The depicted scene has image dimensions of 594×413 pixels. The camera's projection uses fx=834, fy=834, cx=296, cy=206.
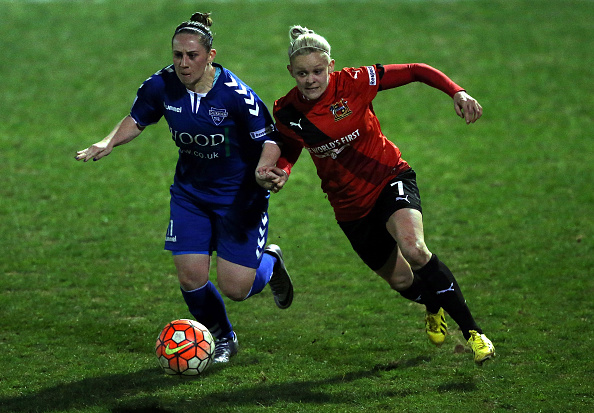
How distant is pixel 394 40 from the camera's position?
20031mm

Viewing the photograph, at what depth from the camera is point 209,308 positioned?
693 centimetres

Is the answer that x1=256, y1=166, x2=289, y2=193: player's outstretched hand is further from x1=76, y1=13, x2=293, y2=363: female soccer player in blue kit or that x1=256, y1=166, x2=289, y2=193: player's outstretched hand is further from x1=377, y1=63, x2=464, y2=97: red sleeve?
x1=377, y1=63, x2=464, y2=97: red sleeve

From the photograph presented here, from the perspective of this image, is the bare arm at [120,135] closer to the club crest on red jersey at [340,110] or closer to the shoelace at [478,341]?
the club crest on red jersey at [340,110]

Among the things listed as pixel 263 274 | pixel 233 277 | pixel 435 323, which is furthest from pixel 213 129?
pixel 435 323

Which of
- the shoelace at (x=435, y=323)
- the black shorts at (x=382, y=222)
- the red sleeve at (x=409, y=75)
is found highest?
the red sleeve at (x=409, y=75)

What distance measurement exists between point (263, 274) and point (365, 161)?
1389mm

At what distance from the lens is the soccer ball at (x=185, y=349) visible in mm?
6059

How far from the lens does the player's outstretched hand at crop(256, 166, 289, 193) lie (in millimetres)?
6328

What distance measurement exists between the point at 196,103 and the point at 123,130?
2.25ft

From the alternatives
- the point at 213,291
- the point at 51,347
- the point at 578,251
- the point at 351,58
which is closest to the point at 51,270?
the point at 51,347

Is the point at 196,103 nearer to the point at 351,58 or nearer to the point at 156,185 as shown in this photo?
the point at 156,185

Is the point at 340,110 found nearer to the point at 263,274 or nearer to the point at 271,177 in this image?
the point at 271,177

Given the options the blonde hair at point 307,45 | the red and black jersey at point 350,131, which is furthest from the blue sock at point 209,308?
the blonde hair at point 307,45

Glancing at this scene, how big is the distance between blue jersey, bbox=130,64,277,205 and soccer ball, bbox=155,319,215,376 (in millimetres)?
1140
